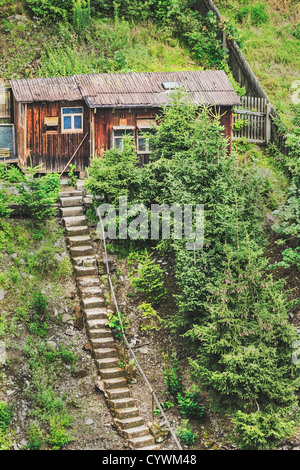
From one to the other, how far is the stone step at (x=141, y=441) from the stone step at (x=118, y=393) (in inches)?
49.0

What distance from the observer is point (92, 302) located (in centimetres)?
2205

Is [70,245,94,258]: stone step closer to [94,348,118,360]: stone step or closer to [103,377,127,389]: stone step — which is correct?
[94,348,118,360]: stone step

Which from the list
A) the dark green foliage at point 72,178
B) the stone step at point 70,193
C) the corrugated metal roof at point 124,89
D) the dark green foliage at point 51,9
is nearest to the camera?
the stone step at point 70,193

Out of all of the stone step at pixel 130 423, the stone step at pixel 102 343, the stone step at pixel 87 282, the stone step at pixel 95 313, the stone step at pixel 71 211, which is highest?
the stone step at pixel 71 211

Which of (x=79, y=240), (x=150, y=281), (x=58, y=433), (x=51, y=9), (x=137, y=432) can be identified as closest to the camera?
(x=58, y=433)

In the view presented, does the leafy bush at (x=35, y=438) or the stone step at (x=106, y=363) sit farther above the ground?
the stone step at (x=106, y=363)

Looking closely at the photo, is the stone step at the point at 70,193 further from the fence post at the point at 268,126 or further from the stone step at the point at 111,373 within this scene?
the fence post at the point at 268,126

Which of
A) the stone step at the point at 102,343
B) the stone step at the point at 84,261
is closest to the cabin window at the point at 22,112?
the stone step at the point at 84,261

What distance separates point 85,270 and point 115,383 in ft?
12.2

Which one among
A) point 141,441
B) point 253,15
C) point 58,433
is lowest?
point 141,441

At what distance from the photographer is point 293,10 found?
35.6m

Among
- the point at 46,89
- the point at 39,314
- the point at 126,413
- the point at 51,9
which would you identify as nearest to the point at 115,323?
the point at 39,314

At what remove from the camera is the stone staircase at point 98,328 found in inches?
777

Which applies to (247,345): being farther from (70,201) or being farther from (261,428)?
(70,201)
